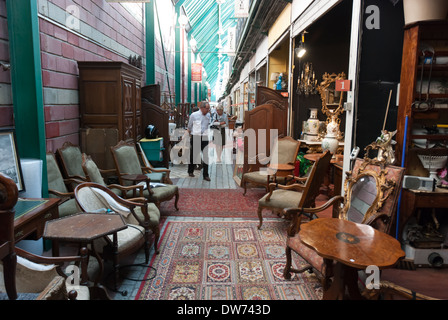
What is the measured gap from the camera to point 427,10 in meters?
2.95

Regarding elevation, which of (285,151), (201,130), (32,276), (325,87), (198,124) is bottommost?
(32,276)

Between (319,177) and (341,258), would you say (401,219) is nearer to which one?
(319,177)

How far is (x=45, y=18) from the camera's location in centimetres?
A: 399

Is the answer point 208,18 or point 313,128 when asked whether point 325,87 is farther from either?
point 208,18

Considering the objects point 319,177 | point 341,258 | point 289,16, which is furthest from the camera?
point 289,16

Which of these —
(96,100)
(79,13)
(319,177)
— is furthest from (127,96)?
(319,177)

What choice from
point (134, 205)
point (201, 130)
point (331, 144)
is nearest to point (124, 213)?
point (134, 205)

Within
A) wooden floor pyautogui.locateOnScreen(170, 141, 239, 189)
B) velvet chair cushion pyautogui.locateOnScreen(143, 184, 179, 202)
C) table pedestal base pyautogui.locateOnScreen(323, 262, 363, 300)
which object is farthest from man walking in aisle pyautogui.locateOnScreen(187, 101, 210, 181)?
table pedestal base pyautogui.locateOnScreen(323, 262, 363, 300)

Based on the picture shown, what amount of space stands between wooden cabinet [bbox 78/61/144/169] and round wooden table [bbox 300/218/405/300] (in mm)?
3603

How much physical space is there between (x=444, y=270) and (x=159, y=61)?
9943 mm

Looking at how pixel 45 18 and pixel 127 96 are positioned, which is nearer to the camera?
pixel 45 18

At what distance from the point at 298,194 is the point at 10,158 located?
332cm

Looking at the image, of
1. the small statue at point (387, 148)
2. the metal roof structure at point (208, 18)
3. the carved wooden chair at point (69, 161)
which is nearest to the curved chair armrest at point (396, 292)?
the small statue at point (387, 148)

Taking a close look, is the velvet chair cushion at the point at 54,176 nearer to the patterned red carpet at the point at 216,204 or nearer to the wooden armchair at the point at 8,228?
the patterned red carpet at the point at 216,204
